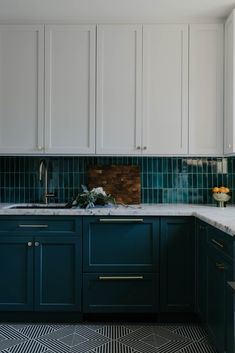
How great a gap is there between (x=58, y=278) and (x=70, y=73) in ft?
5.40

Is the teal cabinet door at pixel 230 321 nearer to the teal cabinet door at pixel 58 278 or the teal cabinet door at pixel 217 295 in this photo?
the teal cabinet door at pixel 217 295

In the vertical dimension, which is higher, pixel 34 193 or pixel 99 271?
pixel 34 193

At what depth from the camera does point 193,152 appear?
108 inches

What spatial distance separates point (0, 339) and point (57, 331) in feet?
1.28

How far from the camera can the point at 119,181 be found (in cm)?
302

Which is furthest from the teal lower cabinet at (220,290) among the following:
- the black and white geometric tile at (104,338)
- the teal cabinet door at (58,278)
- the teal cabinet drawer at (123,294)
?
the teal cabinet door at (58,278)

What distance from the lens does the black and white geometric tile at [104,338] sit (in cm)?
214

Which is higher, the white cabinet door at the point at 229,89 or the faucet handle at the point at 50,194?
the white cabinet door at the point at 229,89

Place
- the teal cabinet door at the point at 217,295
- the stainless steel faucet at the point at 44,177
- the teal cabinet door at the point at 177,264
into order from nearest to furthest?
1. the teal cabinet door at the point at 217,295
2. the teal cabinet door at the point at 177,264
3. the stainless steel faucet at the point at 44,177

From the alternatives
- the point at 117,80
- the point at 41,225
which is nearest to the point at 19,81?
the point at 117,80

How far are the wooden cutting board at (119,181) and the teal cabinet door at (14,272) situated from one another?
86cm

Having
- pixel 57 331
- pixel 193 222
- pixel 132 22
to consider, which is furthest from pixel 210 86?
pixel 57 331

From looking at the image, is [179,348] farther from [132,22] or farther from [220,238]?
[132,22]

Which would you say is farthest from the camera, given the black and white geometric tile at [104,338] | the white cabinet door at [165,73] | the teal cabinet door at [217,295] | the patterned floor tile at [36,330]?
the white cabinet door at [165,73]
